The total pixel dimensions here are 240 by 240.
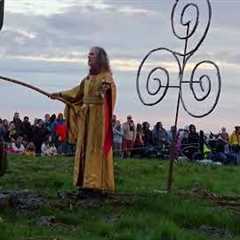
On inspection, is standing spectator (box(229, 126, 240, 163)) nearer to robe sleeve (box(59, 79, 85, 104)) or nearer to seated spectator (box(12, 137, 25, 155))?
seated spectator (box(12, 137, 25, 155))

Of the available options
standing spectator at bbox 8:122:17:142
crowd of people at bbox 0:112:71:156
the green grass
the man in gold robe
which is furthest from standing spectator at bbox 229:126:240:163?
the man in gold robe

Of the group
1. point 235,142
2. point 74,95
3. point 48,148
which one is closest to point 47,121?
point 48,148

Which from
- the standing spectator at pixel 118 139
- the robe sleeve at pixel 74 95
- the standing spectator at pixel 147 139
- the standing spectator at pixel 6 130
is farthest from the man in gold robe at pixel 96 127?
the standing spectator at pixel 147 139

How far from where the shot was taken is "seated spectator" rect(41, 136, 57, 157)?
24.3 m

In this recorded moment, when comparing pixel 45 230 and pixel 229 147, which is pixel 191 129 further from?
pixel 45 230

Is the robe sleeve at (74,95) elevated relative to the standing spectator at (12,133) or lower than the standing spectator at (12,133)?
elevated

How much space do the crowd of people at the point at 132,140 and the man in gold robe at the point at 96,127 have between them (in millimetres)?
10230

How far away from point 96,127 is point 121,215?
1.76m

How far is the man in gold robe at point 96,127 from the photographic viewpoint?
12250 mm

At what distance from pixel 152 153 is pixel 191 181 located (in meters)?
8.64

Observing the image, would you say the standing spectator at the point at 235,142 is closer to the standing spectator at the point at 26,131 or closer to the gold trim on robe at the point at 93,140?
the standing spectator at the point at 26,131

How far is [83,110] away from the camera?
12.5 metres

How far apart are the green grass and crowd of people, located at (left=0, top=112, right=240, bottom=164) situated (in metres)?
7.70

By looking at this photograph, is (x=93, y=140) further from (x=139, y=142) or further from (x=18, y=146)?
(x=139, y=142)
